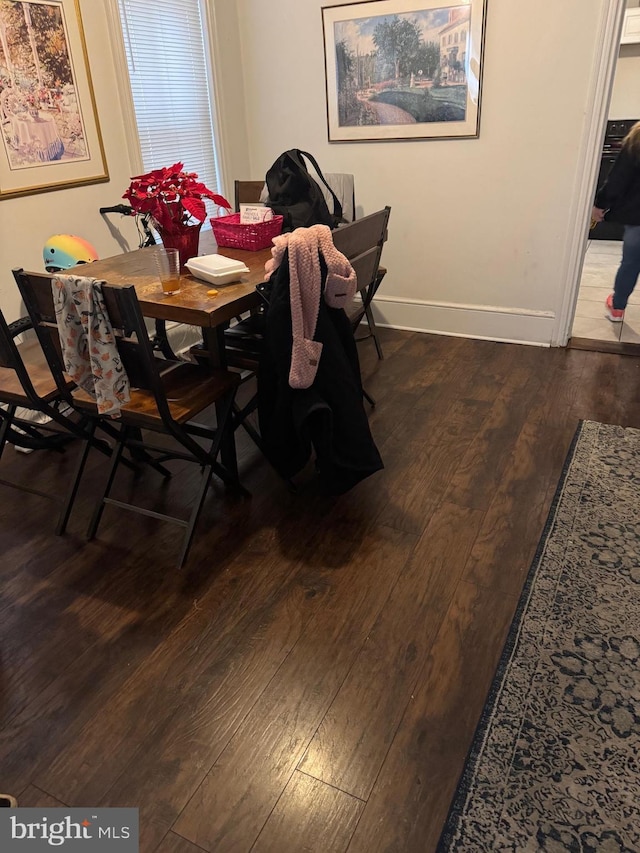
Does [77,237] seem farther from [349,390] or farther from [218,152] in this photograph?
[349,390]

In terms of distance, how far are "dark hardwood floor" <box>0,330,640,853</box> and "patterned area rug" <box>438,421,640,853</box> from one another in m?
0.06

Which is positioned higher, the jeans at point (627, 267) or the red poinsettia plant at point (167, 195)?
the red poinsettia plant at point (167, 195)

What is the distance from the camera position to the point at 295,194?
2666mm

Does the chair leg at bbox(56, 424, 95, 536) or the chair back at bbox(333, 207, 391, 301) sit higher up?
the chair back at bbox(333, 207, 391, 301)

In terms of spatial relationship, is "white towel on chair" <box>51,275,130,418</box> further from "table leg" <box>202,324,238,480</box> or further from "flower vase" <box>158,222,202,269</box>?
"flower vase" <box>158,222,202,269</box>

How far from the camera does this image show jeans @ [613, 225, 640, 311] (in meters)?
3.64

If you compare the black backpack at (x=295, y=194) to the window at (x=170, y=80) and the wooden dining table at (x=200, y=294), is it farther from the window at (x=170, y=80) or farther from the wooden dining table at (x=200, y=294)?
the window at (x=170, y=80)

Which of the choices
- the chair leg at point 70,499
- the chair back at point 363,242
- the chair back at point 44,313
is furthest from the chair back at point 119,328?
the chair back at point 363,242

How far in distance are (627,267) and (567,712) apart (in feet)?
10.2

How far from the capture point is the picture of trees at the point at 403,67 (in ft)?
10.7

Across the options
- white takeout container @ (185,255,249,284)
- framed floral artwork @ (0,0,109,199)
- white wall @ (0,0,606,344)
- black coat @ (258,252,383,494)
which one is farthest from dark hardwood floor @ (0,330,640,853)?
framed floral artwork @ (0,0,109,199)

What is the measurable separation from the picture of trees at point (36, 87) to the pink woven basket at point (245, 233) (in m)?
0.92

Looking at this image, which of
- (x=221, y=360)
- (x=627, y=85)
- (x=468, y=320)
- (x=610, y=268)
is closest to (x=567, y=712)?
(x=221, y=360)

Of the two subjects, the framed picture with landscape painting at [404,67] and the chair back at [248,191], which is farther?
the chair back at [248,191]
